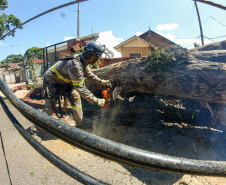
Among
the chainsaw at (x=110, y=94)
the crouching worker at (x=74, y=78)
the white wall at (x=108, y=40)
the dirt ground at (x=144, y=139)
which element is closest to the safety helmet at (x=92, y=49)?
the crouching worker at (x=74, y=78)

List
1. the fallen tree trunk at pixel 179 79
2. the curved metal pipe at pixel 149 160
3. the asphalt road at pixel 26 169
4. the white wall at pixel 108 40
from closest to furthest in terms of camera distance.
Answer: the curved metal pipe at pixel 149 160, the asphalt road at pixel 26 169, the fallen tree trunk at pixel 179 79, the white wall at pixel 108 40

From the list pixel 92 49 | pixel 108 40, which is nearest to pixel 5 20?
pixel 108 40

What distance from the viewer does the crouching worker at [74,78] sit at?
3.10 meters

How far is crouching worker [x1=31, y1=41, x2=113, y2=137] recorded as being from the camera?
3095 mm

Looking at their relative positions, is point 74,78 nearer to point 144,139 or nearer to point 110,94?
point 110,94

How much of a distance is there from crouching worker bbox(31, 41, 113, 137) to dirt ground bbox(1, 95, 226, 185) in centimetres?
81

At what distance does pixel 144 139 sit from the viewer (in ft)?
11.1

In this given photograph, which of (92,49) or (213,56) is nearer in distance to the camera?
(92,49)

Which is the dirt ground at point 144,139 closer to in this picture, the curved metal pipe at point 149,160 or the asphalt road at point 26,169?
the asphalt road at point 26,169

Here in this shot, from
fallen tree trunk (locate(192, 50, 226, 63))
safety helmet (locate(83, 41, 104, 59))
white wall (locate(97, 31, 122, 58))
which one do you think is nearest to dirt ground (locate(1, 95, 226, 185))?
fallen tree trunk (locate(192, 50, 226, 63))

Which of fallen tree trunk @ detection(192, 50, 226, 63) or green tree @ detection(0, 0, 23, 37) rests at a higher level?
green tree @ detection(0, 0, 23, 37)

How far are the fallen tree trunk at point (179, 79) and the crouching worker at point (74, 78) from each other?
63 cm

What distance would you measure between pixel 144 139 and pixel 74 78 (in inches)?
75.5

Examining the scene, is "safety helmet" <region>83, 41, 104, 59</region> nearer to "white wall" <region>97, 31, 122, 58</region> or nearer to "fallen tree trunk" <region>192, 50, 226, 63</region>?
"fallen tree trunk" <region>192, 50, 226, 63</region>
